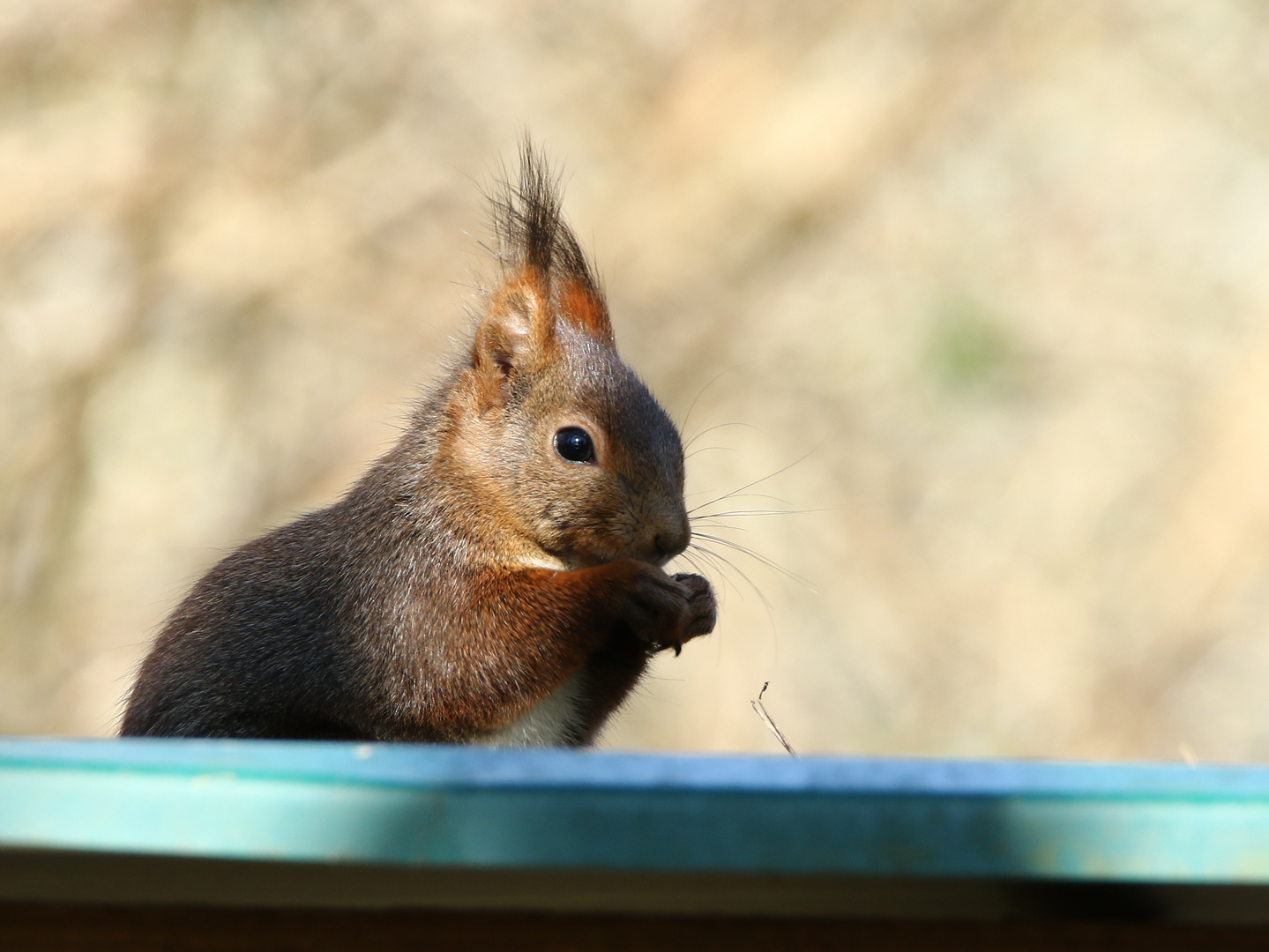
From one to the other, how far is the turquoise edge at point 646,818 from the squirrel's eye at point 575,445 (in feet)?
4.36

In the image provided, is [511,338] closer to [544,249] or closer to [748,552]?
[544,249]

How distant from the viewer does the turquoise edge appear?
2.96 feet

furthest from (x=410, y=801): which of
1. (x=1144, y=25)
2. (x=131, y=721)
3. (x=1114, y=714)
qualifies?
(x=1144, y=25)

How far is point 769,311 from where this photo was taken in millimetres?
5492

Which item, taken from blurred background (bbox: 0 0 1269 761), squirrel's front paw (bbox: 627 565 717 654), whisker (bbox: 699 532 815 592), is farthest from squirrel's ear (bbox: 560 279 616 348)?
blurred background (bbox: 0 0 1269 761)

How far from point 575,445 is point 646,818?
139cm

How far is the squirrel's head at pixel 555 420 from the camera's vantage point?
2205mm

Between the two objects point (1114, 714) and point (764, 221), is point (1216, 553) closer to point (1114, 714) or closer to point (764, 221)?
point (1114, 714)

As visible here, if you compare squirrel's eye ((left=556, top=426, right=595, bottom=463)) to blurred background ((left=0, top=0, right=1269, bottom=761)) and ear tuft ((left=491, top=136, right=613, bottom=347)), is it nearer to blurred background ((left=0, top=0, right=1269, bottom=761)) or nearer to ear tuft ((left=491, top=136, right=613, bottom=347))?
ear tuft ((left=491, top=136, right=613, bottom=347))

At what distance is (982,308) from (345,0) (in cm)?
271

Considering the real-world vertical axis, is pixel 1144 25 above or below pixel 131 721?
above

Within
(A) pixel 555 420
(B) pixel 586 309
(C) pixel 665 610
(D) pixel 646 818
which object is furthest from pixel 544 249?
(D) pixel 646 818

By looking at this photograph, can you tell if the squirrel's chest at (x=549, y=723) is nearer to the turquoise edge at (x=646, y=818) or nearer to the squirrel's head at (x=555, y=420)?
the squirrel's head at (x=555, y=420)

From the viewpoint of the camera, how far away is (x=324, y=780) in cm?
92
